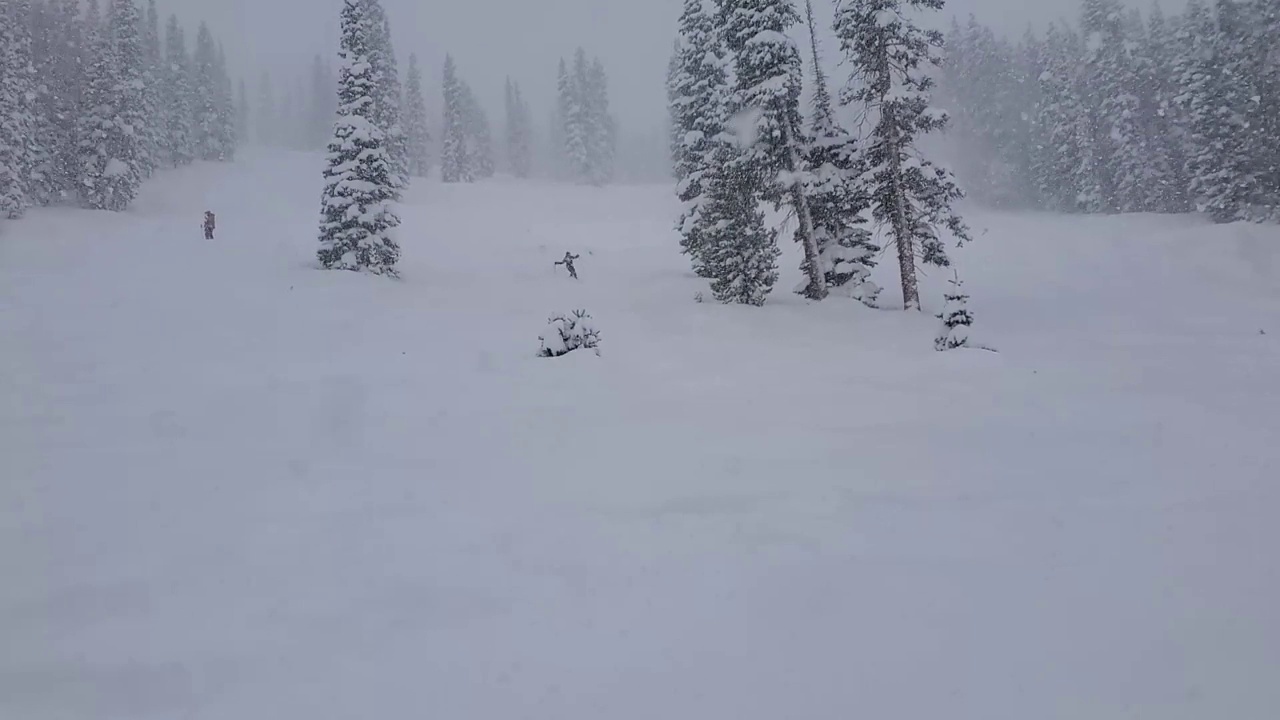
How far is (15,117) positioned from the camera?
32.4 m

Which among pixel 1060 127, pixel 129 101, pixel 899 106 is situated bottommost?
pixel 899 106

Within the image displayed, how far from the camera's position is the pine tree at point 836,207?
76.1 ft

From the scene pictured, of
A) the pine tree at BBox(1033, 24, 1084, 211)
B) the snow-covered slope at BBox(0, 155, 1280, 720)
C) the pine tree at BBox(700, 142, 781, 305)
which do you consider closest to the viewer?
the snow-covered slope at BBox(0, 155, 1280, 720)

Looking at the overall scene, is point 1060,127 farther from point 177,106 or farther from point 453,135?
point 177,106

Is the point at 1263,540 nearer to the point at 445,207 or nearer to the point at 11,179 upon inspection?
the point at 11,179

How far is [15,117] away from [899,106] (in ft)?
128

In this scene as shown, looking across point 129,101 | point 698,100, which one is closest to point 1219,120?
point 698,100

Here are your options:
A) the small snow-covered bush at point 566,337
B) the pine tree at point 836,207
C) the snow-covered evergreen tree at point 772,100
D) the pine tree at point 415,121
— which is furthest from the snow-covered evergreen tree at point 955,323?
the pine tree at point 415,121

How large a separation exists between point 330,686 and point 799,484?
15.2ft

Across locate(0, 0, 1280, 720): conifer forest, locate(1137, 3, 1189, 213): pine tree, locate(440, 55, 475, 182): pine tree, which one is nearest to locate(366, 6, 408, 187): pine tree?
locate(440, 55, 475, 182): pine tree

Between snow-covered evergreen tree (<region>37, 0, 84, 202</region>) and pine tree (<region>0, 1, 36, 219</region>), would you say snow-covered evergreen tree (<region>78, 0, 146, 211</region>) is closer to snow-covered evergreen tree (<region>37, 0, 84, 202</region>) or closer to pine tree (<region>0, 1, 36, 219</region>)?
snow-covered evergreen tree (<region>37, 0, 84, 202</region>)

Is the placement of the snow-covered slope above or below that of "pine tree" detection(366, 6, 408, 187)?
below

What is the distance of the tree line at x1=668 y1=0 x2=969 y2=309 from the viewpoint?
834 inches

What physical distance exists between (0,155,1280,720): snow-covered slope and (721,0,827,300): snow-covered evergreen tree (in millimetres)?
8739
